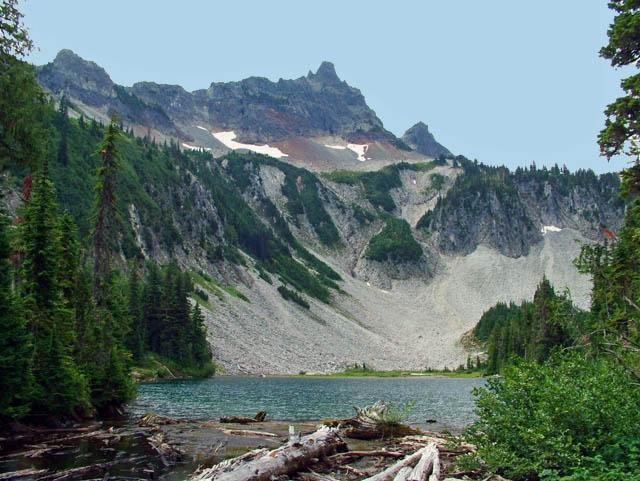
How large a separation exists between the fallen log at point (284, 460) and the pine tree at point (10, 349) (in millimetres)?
14141

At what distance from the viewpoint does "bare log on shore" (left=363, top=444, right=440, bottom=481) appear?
53.9ft

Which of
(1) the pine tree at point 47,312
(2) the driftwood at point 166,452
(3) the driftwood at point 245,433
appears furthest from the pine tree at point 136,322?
(2) the driftwood at point 166,452

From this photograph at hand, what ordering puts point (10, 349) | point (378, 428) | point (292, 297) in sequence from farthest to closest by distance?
1. point (292, 297)
2. point (378, 428)
3. point (10, 349)

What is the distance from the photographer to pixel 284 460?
18375 millimetres

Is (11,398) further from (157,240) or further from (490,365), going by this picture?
(157,240)

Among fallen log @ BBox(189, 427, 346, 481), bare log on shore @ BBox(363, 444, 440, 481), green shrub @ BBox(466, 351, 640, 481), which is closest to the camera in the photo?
green shrub @ BBox(466, 351, 640, 481)

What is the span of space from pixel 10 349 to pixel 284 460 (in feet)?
55.6

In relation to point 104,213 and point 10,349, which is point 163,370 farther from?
point 10,349

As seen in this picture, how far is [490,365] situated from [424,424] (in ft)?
347

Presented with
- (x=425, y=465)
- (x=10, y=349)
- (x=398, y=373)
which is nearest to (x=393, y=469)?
(x=425, y=465)

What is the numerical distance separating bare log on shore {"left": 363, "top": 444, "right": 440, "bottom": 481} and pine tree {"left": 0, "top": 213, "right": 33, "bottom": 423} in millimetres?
19642

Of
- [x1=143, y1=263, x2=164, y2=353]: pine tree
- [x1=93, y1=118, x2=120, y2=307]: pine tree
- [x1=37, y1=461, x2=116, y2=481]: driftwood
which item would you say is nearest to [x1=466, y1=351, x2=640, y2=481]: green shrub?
[x1=37, y1=461, x2=116, y2=481]: driftwood

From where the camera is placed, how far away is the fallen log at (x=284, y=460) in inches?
616

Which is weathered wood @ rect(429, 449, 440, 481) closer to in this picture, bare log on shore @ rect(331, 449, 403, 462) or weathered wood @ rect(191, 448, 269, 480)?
bare log on shore @ rect(331, 449, 403, 462)
